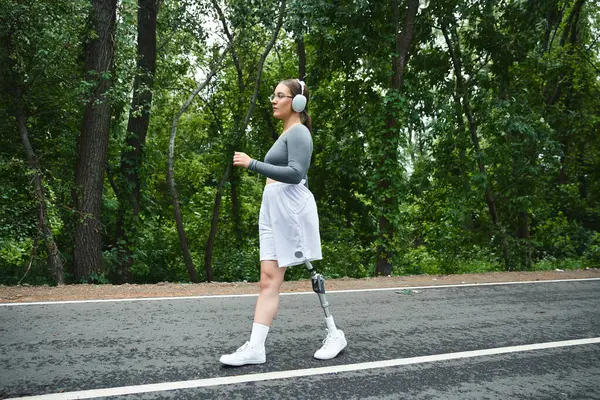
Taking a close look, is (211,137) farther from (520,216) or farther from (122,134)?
(520,216)

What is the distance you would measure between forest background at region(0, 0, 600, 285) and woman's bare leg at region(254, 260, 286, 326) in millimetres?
7471

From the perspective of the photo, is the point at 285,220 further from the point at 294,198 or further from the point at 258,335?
the point at 258,335

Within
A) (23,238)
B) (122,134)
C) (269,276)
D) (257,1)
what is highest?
(257,1)

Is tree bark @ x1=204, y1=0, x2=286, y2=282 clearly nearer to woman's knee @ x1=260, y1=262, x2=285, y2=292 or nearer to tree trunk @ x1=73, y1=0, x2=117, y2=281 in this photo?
tree trunk @ x1=73, y1=0, x2=117, y2=281

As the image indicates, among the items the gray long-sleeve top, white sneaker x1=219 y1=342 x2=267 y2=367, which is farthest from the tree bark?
white sneaker x1=219 y1=342 x2=267 y2=367

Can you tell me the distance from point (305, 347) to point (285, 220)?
121 centimetres

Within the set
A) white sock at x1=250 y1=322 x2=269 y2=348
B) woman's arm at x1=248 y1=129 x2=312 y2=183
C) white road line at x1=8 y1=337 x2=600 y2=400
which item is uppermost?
woman's arm at x1=248 y1=129 x2=312 y2=183

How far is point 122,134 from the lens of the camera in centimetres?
1240

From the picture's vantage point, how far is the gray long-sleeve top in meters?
3.48

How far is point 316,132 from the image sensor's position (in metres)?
16.6

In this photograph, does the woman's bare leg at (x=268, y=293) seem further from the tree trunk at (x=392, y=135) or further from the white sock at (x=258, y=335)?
the tree trunk at (x=392, y=135)

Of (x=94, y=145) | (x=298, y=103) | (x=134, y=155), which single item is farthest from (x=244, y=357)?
(x=134, y=155)

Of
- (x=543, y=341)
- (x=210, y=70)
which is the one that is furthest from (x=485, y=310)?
(x=210, y=70)

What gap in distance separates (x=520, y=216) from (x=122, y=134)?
→ 506 inches
